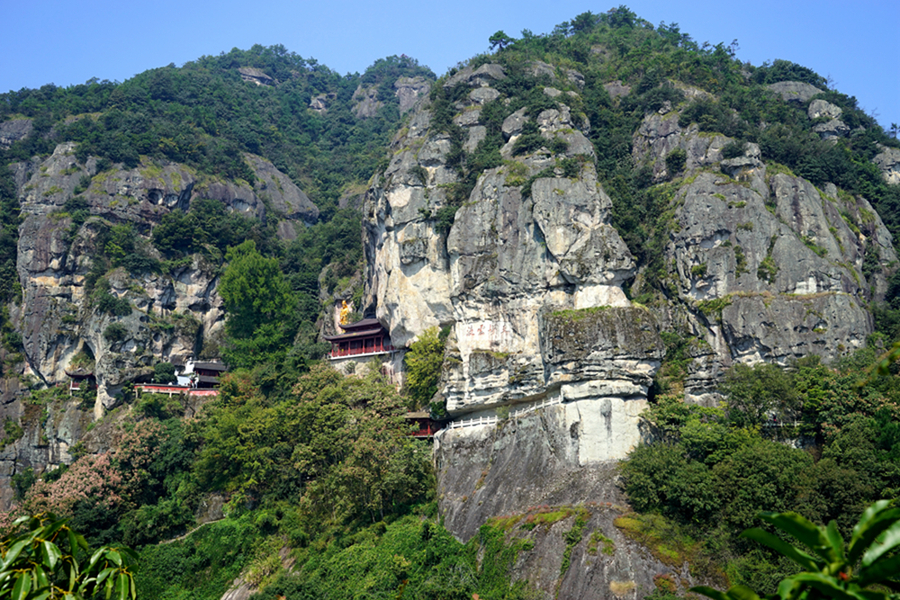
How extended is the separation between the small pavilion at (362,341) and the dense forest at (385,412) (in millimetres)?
1812

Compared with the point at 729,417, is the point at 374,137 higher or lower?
higher

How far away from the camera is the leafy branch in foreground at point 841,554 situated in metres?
3.70

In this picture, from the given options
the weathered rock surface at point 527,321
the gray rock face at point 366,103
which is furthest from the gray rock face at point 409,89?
the weathered rock surface at point 527,321

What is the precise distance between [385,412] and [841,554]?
3619cm

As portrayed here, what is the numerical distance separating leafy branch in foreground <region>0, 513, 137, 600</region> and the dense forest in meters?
15.1

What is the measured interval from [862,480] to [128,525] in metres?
35.2

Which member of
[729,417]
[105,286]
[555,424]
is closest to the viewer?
[729,417]

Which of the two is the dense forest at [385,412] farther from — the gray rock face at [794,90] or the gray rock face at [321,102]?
the gray rock face at [321,102]

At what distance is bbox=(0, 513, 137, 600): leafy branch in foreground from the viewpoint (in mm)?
5168

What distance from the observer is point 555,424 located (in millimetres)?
34844

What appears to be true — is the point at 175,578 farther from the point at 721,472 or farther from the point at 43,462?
the point at 721,472

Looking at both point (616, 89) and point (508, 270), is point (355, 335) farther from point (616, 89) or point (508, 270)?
point (616, 89)

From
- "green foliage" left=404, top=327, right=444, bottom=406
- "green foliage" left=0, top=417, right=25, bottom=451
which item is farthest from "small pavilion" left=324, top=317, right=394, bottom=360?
"green foliage" left=0, top=417, right=25, bottom=451

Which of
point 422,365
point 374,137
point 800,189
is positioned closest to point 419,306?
point 422,365
